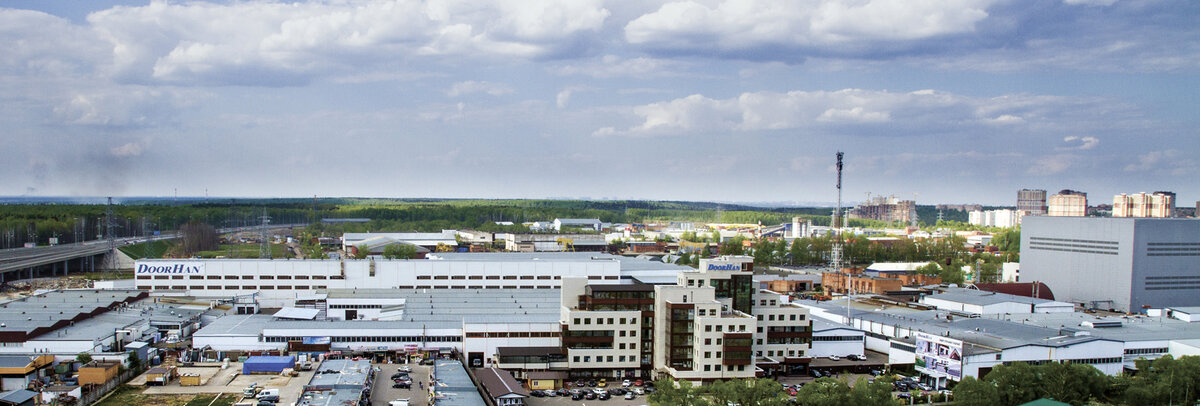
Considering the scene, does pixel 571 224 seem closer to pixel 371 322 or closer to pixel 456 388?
pixel 371 322

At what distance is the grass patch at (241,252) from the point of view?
56459 millimetres

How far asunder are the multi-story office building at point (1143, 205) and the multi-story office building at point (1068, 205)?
33.3 ft

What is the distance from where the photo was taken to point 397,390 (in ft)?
70.4

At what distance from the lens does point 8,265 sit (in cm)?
4509

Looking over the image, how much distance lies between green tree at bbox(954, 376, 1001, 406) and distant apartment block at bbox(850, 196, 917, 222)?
116637 millimetres

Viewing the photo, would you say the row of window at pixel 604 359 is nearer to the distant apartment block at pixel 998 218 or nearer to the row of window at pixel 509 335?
the row of window at pixel 509 335

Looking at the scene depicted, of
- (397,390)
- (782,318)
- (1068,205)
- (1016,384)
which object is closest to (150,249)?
(397,390)

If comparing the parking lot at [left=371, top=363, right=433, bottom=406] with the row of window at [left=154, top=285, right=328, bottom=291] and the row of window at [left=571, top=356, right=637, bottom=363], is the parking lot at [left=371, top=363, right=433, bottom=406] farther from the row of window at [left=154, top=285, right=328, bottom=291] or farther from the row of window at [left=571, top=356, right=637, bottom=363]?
the row of window at [left=154, top=285, right=328, bottom=291]

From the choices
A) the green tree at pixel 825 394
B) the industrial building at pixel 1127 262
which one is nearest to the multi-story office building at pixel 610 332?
the green tree at pixel 825 394

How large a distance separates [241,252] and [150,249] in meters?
5.53

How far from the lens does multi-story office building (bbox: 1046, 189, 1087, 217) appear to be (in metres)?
72.6

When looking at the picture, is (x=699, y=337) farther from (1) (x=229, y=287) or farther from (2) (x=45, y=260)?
(2) (x=45, y=260)

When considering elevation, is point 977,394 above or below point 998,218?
below

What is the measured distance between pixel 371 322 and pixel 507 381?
7.38 metres
